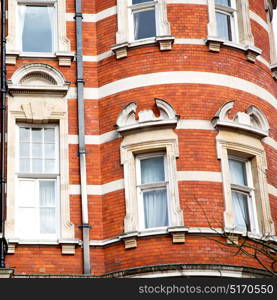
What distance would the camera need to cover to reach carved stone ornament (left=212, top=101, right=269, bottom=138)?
2239cm

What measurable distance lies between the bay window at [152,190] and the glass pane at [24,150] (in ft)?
7.94

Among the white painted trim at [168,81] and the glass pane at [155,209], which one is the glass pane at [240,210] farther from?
the white painted trim at [168,81]

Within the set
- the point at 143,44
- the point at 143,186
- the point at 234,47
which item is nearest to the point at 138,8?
the point at 143,44

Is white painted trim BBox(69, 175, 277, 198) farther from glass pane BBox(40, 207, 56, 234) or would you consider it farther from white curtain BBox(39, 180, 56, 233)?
glass pane BBox(40, 207, 56, 234)

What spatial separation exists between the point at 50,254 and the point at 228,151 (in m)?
4.45

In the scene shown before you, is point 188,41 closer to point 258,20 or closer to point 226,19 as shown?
point 226,19

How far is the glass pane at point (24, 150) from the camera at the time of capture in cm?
2270

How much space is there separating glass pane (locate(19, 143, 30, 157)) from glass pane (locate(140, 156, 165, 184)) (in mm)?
2508

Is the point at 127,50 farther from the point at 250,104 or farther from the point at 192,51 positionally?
the point at 250,104

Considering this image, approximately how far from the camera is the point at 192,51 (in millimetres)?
23109

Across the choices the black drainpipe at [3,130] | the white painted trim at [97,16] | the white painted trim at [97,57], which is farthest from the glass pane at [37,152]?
the white painted trim at [97,16]

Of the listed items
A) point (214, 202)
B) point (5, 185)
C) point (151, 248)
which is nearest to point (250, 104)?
point (214, 202)

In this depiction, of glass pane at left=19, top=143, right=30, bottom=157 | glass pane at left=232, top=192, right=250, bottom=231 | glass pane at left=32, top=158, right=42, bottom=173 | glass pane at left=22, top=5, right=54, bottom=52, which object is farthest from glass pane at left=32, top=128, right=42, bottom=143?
glass pane at left=232, top=192, right=250, bottom=231
